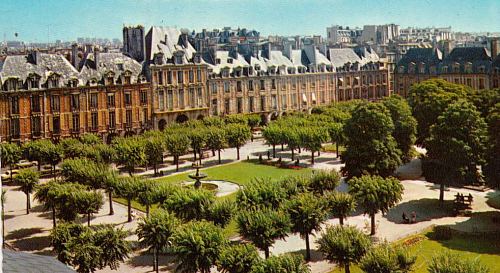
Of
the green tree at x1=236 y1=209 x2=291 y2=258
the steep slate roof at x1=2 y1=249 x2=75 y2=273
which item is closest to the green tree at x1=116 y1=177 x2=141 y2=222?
the green tree at x1=236 y1=209 x2=291 y2=258

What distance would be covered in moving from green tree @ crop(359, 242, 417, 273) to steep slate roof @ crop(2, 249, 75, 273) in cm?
1494

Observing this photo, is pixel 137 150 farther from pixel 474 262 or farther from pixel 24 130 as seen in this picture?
pixel 474 262

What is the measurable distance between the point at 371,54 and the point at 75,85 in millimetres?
63619

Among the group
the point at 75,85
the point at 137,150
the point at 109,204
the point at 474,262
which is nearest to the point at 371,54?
the point at 75,85

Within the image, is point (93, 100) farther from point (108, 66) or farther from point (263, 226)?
point (263, 226)

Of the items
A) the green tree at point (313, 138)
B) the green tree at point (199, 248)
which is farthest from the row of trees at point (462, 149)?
the green tree at point (199, 248)

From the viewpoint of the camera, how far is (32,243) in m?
39.6

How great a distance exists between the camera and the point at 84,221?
45312mm

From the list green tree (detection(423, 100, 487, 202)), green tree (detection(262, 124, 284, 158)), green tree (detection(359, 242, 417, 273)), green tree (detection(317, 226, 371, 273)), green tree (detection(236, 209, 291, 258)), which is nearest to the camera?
green tree (detection(359, 242, 417, 273))

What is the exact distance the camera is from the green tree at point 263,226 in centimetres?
3145

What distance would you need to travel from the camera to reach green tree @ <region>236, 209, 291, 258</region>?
31453 mm

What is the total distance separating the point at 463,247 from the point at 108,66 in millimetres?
59458

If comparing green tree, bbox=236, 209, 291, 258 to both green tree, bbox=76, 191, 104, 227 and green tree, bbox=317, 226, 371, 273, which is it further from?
green tree, bbox=76, 191, 104, 227

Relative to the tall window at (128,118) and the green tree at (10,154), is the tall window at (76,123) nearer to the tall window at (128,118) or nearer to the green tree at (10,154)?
the tall window at (128,118)
